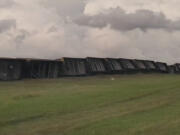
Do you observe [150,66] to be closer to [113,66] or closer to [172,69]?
[172,69]

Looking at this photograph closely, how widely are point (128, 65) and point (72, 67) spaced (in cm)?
1172

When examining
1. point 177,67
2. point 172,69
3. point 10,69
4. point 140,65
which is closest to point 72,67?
point 10,69

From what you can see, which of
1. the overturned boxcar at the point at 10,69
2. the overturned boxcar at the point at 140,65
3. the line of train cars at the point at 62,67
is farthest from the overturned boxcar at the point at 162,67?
the overturned boxcar at the point at 10,69

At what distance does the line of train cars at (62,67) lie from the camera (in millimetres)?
29477

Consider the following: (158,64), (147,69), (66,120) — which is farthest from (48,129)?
(158,64)

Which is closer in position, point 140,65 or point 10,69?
point 10,69

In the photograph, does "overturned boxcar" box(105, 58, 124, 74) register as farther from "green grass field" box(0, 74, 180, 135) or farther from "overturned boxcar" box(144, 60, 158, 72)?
"green grass field" box(0, 74, 180, 135)

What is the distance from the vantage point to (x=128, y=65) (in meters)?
44.1

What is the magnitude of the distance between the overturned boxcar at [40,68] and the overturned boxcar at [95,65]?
178 inches

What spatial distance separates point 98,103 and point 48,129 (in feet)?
18.9

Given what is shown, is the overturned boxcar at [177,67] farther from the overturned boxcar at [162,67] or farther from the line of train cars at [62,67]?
the line of train cars at [62,67]

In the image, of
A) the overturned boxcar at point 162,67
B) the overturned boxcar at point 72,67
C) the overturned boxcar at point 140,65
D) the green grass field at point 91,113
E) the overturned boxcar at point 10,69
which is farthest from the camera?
the overturned boxcar at point 162,67

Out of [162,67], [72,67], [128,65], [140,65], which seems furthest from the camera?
[162,67]

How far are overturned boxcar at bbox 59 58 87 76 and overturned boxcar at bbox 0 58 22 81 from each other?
188 inches
